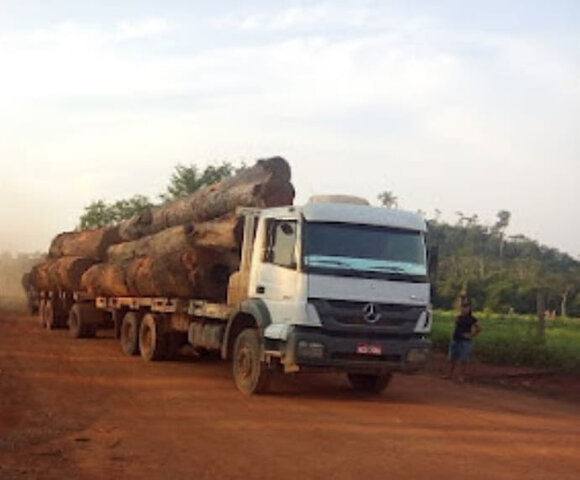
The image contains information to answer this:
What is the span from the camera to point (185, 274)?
1498 centimetres

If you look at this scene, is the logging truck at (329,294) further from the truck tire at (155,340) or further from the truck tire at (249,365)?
the truck tire at (155,340)

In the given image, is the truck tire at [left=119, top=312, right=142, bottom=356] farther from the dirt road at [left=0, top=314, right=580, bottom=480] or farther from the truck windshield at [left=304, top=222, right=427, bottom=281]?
the truck windshield at [left=304, top=222, right=427, bottom=281]

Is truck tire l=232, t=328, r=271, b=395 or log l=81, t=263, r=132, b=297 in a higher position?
log l=81, t=263, r=132, b=297

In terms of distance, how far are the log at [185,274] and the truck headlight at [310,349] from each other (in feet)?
9.34

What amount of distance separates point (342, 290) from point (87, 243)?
46.0ft

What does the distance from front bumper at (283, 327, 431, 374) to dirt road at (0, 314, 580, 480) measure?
1.87 feet

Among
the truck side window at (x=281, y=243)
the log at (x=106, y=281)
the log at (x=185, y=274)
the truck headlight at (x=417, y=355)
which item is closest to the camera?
the truck side window at (x=281, y=243)

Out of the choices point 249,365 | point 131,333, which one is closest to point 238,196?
point 249,365

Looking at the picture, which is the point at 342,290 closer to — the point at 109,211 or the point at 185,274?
the point at 185,274

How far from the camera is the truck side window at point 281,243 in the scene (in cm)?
1202

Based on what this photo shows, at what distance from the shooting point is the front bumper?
11.6 meters

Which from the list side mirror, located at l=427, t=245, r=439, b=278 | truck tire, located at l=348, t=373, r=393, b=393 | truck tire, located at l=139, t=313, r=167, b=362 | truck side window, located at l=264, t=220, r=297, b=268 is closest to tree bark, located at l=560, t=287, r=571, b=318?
truck tire, located at l=139, t=313, r=167, b=362

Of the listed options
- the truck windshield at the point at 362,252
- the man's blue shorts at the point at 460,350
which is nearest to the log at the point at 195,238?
the truck windshield at the point at 362,252

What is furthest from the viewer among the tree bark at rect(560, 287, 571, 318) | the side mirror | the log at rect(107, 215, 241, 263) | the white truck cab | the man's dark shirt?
the tree bark at rect(560, 287, 571, 318)
